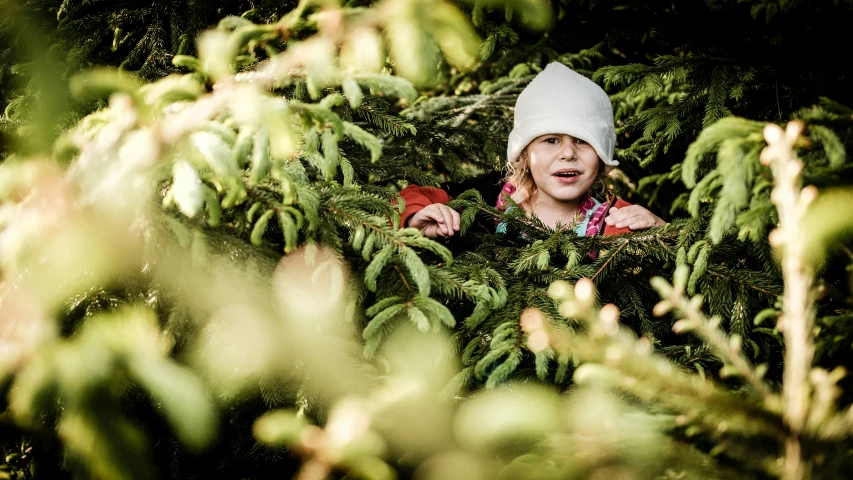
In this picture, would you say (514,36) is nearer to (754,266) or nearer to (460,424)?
(754,266)

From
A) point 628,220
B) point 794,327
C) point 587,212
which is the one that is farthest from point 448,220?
point 794,327

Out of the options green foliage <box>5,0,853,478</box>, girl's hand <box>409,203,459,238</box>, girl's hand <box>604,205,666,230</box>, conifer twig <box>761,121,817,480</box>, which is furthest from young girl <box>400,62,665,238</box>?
conifer twig <box>761,121,817,480</box>

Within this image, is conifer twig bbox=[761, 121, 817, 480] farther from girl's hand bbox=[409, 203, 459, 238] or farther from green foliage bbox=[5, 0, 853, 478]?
girl's hand bbox=[409, 203, 459, 238]

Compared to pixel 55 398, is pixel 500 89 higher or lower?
higher

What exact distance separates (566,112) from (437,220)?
1186mm

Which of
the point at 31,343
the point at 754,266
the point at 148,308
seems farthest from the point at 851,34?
the point at 31,343

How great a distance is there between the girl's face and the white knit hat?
83 mm

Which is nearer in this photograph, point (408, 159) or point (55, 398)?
point (55, 398)

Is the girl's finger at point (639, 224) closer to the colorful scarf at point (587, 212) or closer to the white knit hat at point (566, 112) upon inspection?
the colorful scarf at point (587, 212)

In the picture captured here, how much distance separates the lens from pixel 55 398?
1.32 meters

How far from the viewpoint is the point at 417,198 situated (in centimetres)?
276

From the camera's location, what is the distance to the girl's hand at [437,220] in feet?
7.77

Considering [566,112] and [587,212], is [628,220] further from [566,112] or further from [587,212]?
[566,112]

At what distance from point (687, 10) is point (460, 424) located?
8.33 feet
